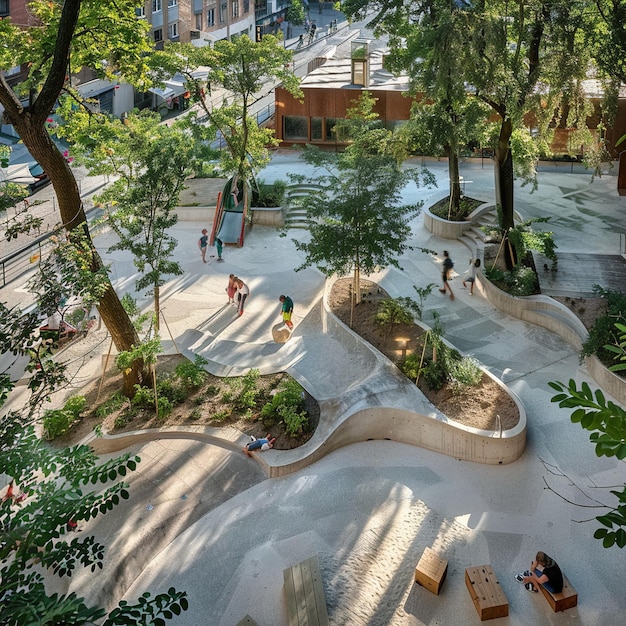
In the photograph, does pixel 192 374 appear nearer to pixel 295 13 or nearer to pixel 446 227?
pixel 446 227

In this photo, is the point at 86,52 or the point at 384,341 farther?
the point at 384,341

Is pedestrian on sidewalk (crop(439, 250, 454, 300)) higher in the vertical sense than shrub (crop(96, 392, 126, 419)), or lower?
higher

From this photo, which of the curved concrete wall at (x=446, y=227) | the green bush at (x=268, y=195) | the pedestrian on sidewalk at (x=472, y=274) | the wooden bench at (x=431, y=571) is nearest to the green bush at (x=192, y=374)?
the wooden bench at (x=431, y=571)

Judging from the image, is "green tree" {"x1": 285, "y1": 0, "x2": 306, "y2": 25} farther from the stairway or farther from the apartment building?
the stairway

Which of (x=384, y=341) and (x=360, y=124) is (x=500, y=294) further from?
(x=360, y=124)

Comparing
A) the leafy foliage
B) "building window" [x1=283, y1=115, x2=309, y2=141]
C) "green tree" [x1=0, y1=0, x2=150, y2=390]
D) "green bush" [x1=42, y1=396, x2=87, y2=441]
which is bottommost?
"green bush" [x1=42, y1=396, x2=87, y2=441]

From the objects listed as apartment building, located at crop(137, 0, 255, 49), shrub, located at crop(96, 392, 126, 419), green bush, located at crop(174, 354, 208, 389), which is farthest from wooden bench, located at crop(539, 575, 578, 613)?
apartment building, located at crop(137, 0, 255, 49)

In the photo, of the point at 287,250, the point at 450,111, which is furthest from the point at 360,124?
the point at 287,250
